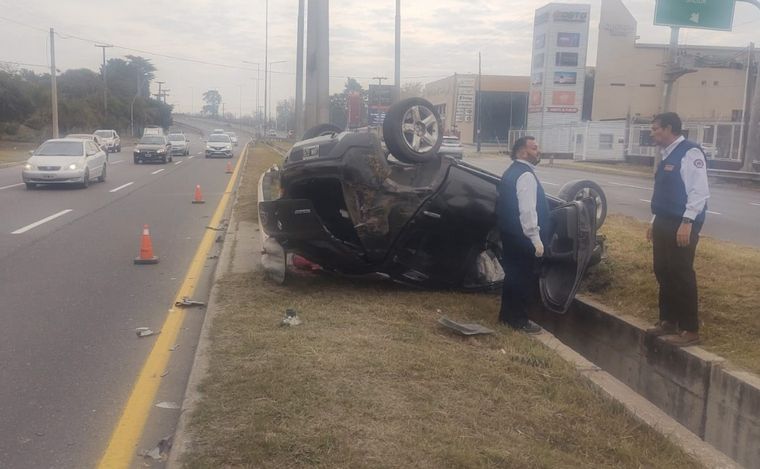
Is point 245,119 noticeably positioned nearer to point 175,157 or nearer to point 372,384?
point 175,157

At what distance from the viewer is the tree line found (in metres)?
57.8

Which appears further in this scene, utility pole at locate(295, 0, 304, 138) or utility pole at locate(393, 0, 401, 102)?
utility pole at locate(295, 0, 304, 138)

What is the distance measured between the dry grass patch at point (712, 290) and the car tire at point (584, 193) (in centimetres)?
52

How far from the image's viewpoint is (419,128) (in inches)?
287

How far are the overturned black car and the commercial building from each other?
65.7 m

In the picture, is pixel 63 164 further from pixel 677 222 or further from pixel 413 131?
pixel 677 222

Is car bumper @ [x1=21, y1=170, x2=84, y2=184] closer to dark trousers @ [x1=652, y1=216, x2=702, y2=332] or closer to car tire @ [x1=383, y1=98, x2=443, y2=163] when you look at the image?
car tire @ [x1=383, y1=98, x2=443, y2=163]

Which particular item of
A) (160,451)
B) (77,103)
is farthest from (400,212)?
(77,103)

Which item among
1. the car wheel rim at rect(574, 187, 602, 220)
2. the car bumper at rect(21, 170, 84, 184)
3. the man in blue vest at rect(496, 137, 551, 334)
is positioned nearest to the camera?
the man in blue vest at rect(496, 137, 551, 334)

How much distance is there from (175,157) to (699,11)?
33.2m

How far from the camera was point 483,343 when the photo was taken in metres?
5.64

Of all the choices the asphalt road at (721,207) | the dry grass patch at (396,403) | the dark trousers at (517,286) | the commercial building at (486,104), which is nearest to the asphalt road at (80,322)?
the dry grass patch at (396,403)

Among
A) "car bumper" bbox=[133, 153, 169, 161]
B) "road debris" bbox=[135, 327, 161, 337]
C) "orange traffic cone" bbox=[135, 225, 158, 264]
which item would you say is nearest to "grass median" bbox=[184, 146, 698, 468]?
Result: "road debris" bbox=[135, 327, 161, 337]

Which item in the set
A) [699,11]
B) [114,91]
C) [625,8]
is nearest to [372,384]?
[699,11]
